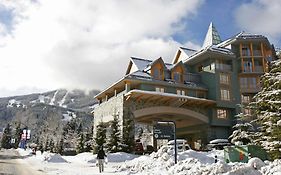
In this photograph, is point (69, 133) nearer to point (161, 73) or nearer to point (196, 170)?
point (161, 73)

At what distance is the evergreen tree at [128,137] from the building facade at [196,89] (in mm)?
1464

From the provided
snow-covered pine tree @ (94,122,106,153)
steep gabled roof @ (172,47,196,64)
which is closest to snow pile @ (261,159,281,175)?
snow-covered pine tree @ (94,122,106,153)

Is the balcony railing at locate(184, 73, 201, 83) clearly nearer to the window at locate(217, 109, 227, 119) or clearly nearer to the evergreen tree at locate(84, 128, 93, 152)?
the window at locate(217, 109, 227, 119)

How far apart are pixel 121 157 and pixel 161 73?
15.4 meters

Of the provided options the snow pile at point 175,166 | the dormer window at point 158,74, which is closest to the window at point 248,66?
the dormer window at point 158,74

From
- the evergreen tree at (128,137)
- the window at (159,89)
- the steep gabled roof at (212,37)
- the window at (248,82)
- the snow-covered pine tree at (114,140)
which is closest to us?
the snow-covered pine tree at (114,140)

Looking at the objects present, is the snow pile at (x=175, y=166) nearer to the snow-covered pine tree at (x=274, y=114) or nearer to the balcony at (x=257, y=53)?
the snow-covered pine tree at (x=274, y=114)

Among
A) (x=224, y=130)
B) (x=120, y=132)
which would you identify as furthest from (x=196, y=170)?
(x=224, y=130)

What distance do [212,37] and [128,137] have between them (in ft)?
82.3

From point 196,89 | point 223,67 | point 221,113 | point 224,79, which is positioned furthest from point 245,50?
point 221,113

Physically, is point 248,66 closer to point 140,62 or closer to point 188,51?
point 188,51

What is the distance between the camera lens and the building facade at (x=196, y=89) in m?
37.4

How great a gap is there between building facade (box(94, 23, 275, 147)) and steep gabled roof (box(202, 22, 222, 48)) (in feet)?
10.5

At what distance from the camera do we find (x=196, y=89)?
136ft
